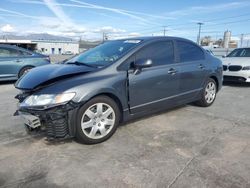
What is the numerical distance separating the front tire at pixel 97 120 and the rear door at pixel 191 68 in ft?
5.43

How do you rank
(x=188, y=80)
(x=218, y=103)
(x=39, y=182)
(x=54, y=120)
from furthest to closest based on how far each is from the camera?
(x=218, y=103) < (x=188, y=80) < (x=54, y=120) < (x=39, y=182)

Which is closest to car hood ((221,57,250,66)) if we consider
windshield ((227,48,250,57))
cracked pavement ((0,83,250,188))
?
windshield ((227,48,250,57))

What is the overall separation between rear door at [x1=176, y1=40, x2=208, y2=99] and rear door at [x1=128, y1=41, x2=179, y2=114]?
0.71ft

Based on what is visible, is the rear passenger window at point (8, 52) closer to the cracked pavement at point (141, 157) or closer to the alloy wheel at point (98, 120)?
the cracked pavement at point (141, 157)

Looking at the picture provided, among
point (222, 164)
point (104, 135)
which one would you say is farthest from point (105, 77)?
point (222, 164)

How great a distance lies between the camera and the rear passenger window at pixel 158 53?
4.04m

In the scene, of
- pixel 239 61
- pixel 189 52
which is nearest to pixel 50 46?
pixel 239 61

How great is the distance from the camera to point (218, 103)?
19.4 ft

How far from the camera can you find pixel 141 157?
3121mm

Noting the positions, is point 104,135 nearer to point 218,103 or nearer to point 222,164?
point 222,164

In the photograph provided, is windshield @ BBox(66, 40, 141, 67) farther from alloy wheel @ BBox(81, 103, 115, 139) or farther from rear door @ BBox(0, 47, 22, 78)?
rear door @ BBox(0, 47, 22, 78)

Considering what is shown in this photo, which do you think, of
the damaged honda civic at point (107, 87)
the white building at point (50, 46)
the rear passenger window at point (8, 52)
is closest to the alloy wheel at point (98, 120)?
the damaged honda civic at point (107, 87)

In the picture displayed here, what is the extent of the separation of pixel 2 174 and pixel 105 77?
172 centimetres

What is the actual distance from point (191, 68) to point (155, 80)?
3.54 feet
